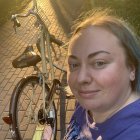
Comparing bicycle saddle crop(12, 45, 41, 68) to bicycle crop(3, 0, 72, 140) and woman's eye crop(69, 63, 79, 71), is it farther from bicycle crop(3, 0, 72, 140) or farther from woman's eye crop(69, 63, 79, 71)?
woman's eye crop(69, 63, 79, 71)

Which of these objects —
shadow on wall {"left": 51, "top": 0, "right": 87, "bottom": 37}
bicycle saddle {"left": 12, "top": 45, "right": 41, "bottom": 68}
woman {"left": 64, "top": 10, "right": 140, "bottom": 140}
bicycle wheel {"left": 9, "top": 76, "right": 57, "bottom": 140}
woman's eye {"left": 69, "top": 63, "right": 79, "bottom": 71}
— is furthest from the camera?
shadow on wall {"left": 51, "top": 0, "right": 87, "bottom": 37}

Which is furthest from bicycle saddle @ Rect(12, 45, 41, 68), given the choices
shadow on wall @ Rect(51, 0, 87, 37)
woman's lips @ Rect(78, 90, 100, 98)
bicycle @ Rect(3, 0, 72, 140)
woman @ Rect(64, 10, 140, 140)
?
shadow on wall @ Rect(51, 0, 87, 37)

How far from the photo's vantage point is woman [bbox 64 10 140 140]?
4.82ft

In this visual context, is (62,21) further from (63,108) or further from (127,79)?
(127,79)

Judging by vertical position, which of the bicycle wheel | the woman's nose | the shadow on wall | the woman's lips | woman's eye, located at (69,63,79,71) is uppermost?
woman's eye, located at (69,63,79,71)

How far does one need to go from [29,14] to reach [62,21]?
5.08 m

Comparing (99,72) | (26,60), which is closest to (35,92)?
(26,60)

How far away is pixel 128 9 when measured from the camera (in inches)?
295

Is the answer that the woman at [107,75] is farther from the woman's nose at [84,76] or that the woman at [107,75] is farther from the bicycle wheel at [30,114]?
the bicycle wheel at [30,114]

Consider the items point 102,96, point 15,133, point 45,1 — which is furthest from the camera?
point 45,1

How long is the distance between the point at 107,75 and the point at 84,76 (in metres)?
0.11

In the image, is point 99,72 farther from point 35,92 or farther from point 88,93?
point 35,92

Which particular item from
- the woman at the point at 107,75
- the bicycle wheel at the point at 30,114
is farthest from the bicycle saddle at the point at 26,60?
the woman at the point at 107,75

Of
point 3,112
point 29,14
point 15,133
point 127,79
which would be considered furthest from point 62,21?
point 127,79
